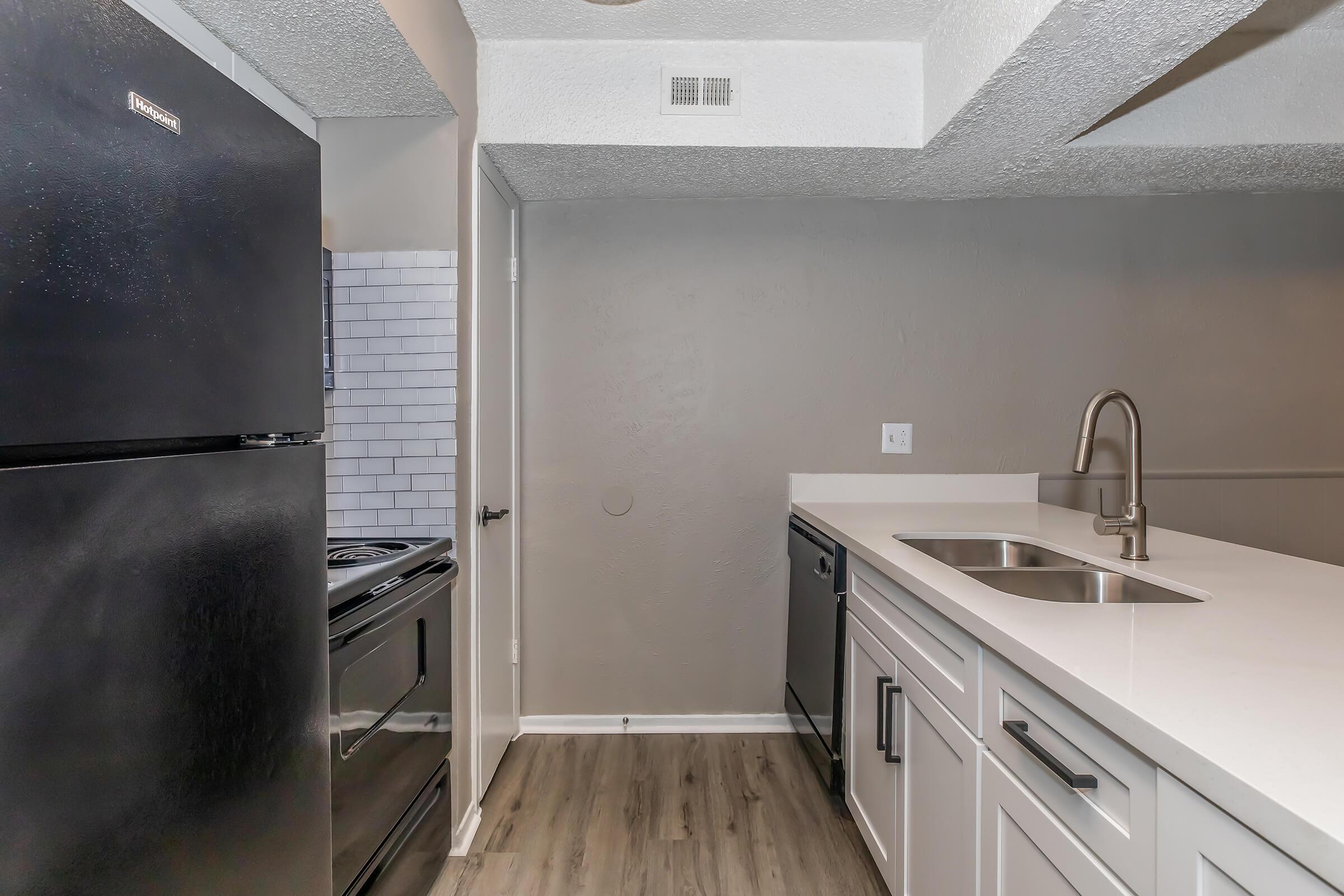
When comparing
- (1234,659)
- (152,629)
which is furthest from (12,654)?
(1234,659)

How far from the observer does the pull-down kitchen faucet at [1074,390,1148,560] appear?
1.54 meters

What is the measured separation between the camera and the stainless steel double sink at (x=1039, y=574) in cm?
147

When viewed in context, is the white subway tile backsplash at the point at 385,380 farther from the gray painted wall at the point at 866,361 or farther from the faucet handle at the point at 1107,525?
the faucet handle at the point at 1107,525

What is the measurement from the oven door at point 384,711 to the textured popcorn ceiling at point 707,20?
1.45m

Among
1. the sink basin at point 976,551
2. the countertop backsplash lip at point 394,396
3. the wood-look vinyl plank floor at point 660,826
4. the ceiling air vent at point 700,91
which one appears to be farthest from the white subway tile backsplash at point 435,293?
the wood-look vinyl plank floor at point 660,826

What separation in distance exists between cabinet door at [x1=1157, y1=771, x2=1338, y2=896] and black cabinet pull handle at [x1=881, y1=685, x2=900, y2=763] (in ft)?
2.88

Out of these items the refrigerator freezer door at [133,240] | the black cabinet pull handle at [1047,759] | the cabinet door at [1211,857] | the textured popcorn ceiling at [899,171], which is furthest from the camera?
the textured popcorn ceiling at [899,171]

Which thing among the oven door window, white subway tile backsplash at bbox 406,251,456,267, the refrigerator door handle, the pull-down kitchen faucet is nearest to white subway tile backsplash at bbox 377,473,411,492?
the oven door window

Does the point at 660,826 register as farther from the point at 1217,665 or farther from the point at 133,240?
the point at 133,240

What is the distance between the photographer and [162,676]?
22.9 inches

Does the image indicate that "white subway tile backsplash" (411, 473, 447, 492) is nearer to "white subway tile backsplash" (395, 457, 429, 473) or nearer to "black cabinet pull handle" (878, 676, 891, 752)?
"white subway tile backsplash" (395, 457, 429, 473)

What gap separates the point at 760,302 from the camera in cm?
267

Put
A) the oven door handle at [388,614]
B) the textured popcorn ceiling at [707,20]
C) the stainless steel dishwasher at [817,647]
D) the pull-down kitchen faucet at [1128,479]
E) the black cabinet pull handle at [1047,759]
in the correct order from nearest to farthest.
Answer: the black cabinet pull handle at [1047,759]
the oven door handle at [388,614]
the pull-down kitchen faucet at [1128,479]
the textured popcorn ceiling at [707,20]
the stainless steel dishwasher at [817,647]

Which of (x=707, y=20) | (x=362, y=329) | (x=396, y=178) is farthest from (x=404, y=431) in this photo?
(x=707, y=20)
